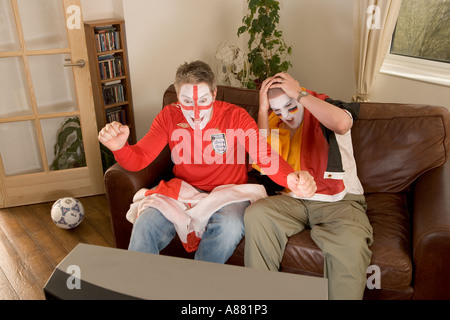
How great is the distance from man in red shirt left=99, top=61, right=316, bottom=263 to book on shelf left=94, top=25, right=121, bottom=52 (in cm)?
135

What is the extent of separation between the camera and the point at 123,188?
199cm

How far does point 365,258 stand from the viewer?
1.60m

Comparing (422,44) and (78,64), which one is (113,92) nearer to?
(78,64)

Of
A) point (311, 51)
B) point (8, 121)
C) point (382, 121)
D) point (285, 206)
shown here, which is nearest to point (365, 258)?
point (285, 206)

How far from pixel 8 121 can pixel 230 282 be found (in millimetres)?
2542

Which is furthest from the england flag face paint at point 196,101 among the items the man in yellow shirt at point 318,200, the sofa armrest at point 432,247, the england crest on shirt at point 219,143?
the sofa armrest at point 432,247

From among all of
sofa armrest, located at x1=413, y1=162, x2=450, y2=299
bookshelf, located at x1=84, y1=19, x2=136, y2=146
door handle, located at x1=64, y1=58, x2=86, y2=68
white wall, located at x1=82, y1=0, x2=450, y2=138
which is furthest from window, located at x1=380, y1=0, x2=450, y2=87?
door handle, located at x1=64, y1=58, x2=86, y2=68

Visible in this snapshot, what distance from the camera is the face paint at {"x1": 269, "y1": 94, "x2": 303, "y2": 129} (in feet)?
6.01

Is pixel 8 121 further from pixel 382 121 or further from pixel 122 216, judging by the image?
pixel 382 121

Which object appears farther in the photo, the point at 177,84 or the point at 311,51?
the point at 311,51

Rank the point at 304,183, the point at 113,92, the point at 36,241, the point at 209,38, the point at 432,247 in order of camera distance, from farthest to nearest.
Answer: the point at 209,38, the point at 113,92, the point at 36,241, the point at 432,247, the point at 304,183

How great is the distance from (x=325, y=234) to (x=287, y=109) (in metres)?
0.56

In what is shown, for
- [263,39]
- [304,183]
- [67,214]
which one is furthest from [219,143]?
[263,39]
